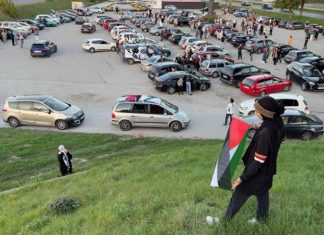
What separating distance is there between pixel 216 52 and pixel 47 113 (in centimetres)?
1998

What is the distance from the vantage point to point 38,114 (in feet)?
68.3

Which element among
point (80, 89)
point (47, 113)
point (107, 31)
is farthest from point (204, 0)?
point (47, 113)

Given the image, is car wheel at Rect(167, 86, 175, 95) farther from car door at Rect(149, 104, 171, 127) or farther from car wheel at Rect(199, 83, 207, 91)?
car door at Rect(149, 104, 171, 127)

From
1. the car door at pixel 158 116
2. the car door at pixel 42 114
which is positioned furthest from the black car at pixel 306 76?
the car door at pixel 42 114

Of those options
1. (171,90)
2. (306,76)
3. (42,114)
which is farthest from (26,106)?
(306,76)

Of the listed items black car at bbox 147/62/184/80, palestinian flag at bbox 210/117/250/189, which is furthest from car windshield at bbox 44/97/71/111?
palestinian flag at bbox 210/117/250/189

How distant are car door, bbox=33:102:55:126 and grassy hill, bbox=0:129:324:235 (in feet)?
10.0

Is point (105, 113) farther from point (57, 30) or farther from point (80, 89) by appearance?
point (57, 30)

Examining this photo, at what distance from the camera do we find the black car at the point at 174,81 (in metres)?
26.6

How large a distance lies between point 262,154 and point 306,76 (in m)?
24.3

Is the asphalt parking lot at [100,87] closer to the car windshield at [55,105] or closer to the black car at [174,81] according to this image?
the black car at [174,81]

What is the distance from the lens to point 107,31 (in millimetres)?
56844

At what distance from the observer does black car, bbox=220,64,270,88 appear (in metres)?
28.3

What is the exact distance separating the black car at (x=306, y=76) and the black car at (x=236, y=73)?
237cm
